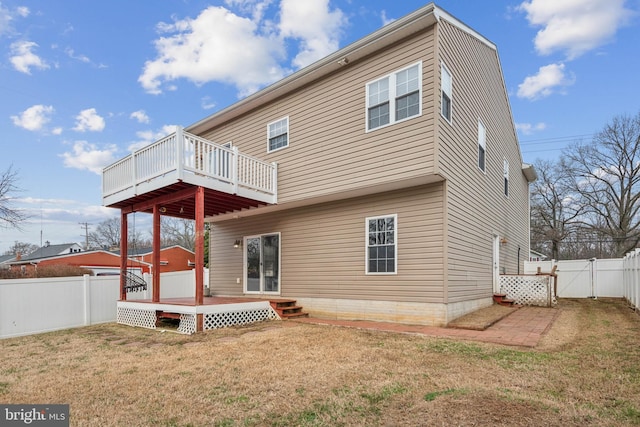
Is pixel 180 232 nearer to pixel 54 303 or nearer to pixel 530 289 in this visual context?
pixel 54 303

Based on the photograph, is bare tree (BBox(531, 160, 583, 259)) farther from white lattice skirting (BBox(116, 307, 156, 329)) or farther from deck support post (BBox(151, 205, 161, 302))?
white lattice skirting (BBox(116, 307, 156, 329))

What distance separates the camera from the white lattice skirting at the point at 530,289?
11.4 meters

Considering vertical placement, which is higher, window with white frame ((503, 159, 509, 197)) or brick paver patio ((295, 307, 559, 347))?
window with white frame ((503, 159, 509, 197))

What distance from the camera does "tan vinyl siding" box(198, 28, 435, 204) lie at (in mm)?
7816

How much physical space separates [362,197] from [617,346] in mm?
5548

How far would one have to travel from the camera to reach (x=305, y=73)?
9680 millimetres

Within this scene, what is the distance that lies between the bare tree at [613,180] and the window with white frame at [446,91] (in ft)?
75.9

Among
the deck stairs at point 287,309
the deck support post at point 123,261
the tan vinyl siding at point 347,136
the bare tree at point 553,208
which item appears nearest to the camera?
the tan vinyl siding at point 347,136

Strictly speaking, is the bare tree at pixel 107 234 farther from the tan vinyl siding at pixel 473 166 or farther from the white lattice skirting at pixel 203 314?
the tan vinyl siding at pixel 473 166

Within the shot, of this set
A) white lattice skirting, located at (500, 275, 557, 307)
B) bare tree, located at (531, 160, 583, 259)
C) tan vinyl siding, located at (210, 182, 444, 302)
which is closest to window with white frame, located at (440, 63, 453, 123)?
tan vinyl siding, located at (210, 182, 444, 302)

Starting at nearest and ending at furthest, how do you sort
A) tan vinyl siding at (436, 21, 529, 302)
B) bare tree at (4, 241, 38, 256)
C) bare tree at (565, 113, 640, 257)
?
1. tan vinyl siding at (436, 21, 529, 302)
2. bare tree at (565, 113, 640, 257)
3. bare tree at (4, 241, 38, 256)

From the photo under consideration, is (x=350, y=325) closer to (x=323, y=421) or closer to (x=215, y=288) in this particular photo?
(x=323, y=421)

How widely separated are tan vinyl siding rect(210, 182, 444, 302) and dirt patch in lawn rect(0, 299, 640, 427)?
1575 millimetres

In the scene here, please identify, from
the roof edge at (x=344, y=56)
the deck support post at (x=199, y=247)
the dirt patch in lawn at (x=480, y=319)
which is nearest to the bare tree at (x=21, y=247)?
the roof edge at (x=344, y=56)
